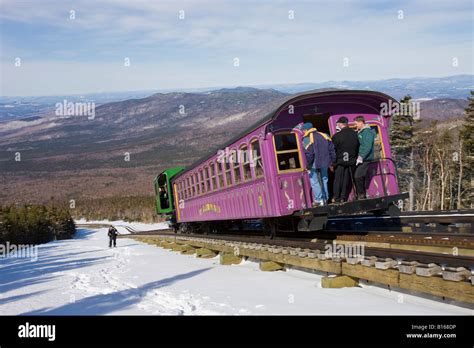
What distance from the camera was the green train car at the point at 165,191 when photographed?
29.5 meters

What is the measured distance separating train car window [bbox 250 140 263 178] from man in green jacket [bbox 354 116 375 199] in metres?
2.24

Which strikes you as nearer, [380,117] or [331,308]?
[331,308]

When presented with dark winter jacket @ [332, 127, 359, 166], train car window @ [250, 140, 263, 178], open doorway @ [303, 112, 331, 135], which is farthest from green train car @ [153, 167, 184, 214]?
dark winter jacket @ [332, 127, 359, 166]

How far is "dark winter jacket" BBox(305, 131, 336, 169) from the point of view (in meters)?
11.7

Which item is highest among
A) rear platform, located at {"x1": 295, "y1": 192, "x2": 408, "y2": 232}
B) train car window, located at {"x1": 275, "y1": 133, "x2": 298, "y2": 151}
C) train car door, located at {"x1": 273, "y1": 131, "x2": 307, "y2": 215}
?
train car window, located at {"x1": 275, "y1": 133, "x2": 298, "y2": 151}

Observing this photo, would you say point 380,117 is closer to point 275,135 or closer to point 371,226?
point 275,135

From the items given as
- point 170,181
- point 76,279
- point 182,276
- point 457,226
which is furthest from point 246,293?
point 170,181

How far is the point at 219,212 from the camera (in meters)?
17.4

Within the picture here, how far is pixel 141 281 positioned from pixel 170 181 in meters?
17.2

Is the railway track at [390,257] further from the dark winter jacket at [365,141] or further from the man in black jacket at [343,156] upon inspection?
the dark winter jacket at [365,141]

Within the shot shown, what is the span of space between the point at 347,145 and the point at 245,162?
10.3 ft

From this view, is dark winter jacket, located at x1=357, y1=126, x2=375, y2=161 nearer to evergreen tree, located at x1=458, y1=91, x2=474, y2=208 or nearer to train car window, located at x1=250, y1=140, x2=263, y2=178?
train car window, located at x1=250, y1=140, x2=263, y2=178

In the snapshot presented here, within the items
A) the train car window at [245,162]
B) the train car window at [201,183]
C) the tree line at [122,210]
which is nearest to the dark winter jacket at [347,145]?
the train car window at [245,162]

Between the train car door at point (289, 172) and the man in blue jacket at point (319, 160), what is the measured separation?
0.41 meters
